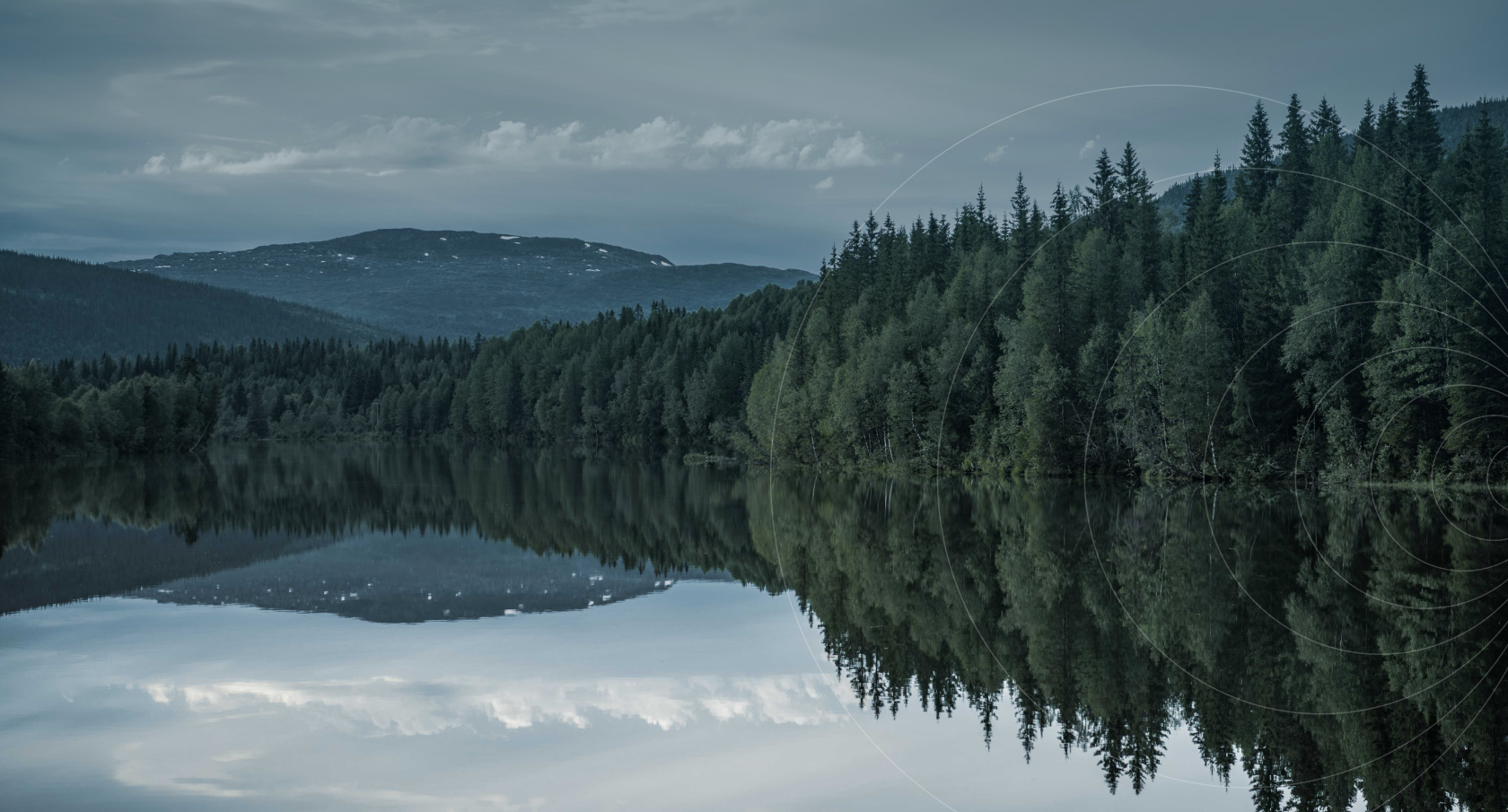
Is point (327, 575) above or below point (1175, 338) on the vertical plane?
below

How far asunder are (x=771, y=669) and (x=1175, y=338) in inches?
2110

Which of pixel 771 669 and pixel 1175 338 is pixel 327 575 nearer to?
pixel 771 669

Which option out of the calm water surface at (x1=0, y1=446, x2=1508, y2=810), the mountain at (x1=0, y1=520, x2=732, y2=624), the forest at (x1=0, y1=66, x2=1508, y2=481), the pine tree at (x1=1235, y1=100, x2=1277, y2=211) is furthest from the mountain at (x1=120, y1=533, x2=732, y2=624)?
the pine tree at (x1=1235, y1=100, x2=1277, y2=211)

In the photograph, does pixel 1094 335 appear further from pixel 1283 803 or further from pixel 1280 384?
pixel 1283 803

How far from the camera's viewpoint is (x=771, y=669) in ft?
60.6

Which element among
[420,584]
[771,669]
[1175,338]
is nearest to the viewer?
[771,669]

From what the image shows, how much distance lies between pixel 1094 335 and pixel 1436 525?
34759mm

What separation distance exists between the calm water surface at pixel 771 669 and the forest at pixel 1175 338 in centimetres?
1985

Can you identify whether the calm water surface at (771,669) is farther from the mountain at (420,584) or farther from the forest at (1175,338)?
the forest at (1175,338)

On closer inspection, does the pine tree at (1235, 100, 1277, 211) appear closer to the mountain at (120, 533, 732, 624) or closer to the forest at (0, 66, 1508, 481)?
the forest at (0, 66, 1508, 481)

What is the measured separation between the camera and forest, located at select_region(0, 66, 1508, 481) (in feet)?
186

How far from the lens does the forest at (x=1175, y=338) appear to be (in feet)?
186

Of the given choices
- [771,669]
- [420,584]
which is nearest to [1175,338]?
[420,584]

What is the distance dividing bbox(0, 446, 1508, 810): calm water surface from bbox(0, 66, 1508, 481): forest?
19.9 m
